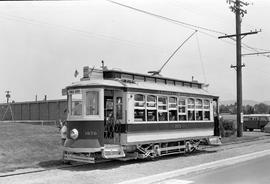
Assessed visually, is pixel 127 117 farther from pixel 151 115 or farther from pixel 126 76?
pixel 126 76

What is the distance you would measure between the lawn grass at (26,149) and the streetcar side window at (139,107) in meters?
3.56

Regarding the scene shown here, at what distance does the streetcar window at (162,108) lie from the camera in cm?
1611

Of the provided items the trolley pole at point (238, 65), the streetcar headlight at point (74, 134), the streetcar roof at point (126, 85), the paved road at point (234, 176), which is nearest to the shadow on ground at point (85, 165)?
the streetcar headlight at point (74, 134)

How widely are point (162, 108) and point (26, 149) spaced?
5.90 m

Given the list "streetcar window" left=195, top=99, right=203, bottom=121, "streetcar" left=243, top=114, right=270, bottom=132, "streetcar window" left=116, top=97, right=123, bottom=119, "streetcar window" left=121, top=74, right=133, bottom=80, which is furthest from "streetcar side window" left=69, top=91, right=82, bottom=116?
"streetcar" left=243, top=114, right=270, bottom=132

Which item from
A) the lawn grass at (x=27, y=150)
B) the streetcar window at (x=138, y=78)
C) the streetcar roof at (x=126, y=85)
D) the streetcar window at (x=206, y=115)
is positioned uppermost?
the streetcar window at (x=138, y=78)

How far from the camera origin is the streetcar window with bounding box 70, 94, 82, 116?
13.9 metres

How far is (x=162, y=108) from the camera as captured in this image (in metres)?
16.3

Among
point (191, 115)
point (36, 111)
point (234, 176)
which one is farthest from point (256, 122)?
point (234, 176)

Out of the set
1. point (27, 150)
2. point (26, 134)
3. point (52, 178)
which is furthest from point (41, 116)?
point (52, 178)

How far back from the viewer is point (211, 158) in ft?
55.0

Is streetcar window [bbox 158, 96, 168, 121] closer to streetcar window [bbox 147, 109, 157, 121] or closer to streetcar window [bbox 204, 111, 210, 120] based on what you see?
streetcar window [bbox 147, 109, 157, 121]

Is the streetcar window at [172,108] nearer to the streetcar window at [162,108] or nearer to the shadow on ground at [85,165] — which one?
the streetcar window at [162,108]

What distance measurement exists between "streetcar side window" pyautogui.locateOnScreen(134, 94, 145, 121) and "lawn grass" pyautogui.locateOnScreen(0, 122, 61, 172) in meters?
3.56
